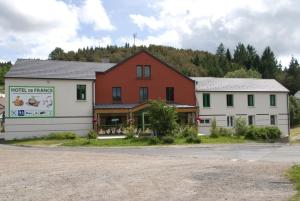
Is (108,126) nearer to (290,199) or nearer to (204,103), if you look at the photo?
(204,103)

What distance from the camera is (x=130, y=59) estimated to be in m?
46.4

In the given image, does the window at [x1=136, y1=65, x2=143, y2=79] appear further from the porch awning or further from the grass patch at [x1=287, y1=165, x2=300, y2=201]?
the grass patch at [x1=287, y1=165, x2=300, y2=201]

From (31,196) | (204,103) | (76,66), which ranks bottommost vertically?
(31,196)

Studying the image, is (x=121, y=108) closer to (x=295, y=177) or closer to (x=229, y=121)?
(x=229, y=121)

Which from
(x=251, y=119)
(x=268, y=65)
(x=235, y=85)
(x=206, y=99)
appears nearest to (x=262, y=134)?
(x=206, y=99)

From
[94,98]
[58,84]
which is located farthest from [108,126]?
[58,84]

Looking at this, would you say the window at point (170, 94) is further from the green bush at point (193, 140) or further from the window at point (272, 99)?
the window at point (272, 99)

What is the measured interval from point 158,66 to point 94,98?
8.12m

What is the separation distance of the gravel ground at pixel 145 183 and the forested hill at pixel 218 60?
287 feet

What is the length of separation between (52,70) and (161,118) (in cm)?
1325

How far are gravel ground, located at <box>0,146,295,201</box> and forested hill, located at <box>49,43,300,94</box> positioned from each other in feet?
287

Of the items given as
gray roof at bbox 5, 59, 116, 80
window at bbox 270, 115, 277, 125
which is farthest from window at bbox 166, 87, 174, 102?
window at bbox 270, 115, 277, 125

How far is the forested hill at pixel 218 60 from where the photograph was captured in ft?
386

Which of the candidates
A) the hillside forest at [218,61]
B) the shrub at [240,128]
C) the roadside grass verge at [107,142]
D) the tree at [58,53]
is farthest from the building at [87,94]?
the tree at [58,53]
